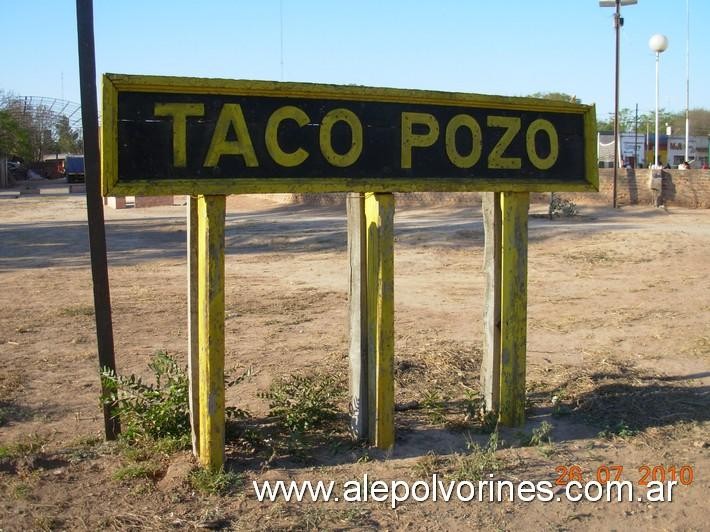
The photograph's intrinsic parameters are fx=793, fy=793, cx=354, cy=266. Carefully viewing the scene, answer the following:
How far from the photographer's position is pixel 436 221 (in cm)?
1950

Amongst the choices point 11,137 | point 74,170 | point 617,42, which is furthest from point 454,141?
point 11,137

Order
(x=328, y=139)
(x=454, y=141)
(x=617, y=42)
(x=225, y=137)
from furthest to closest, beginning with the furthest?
1. (x=617, y=42)
2. (x=454, y=141)
3. (x=328, y=139)
4. (x=225, y=137)

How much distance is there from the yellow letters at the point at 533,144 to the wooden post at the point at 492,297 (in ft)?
1.02

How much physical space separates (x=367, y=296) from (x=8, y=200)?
32.7 m

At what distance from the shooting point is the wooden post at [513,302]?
15.9 feet

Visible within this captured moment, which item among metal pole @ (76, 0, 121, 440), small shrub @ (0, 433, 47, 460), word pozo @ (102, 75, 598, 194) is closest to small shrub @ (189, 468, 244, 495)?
metal pole @ (76, 0, 121, 440)

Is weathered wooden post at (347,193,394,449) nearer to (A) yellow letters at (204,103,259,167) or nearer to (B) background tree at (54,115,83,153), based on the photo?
(A) yellow letters at (204,103,259,167)

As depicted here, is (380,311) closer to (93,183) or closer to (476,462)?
(476,462)

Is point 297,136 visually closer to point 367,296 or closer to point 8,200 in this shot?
point 367,296

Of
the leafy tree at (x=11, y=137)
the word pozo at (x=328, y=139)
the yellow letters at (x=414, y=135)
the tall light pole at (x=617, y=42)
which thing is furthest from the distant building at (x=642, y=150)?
the yellow letters at (x=414, y=135)

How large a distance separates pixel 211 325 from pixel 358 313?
93 centimetres

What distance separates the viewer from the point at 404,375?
6.12 metres

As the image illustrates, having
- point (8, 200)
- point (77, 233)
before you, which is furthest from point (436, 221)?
point (8, 200)

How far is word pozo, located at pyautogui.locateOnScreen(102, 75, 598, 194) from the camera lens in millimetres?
→ 3799
